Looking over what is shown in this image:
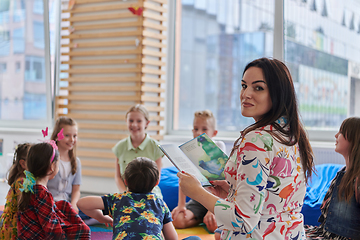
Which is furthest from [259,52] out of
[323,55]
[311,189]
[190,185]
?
[190,185]

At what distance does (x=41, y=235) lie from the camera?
1.97 metres

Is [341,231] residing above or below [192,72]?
below

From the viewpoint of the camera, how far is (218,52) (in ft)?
14.7

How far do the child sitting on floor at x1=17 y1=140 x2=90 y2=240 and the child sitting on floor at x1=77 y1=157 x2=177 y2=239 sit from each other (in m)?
0.20

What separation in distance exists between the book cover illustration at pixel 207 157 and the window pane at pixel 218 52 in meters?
2.81

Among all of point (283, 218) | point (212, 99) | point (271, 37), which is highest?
point (271, 37)

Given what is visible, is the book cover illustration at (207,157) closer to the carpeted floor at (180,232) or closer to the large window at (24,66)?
the carpeted floor at (180,232)

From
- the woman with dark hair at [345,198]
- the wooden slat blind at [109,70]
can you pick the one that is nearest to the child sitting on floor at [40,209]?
the woman with dark hair at [345,198]

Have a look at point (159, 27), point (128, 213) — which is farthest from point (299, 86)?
point (128, 213)

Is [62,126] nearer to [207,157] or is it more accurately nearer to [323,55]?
[207,157]

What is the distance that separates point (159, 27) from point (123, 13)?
0.45 metres

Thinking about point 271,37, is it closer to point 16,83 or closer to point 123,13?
point 123,13

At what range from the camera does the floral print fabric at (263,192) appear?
3.69 ft

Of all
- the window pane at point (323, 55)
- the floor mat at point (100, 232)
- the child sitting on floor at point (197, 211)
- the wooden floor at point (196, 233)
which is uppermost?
the window pane at point (323, 55)
